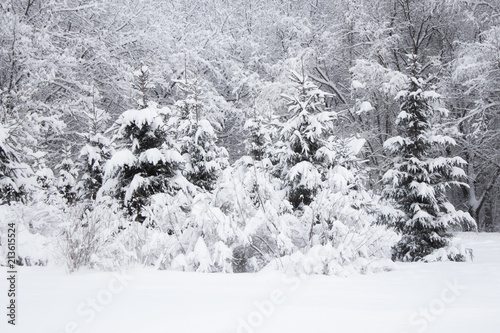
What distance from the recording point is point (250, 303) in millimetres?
3104

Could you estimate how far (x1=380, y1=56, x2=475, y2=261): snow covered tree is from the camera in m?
8.31

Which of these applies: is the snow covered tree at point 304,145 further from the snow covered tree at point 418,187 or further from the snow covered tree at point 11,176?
the snow covered tree at point 11,176

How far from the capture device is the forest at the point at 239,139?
5668 millimetres

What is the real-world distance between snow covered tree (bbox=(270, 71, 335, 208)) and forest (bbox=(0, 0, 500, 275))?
39 millimetres

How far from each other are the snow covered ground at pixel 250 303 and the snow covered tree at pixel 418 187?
3.91 meters

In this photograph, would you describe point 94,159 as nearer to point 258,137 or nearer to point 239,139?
point 258,137

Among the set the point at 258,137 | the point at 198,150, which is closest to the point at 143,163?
the point at 198,150

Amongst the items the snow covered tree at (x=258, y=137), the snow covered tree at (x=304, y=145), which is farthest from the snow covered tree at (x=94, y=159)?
the snow covered tree at (x=304, y=145)

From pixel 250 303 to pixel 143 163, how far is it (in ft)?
19.7

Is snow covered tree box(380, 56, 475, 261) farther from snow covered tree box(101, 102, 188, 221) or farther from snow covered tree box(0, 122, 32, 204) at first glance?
snow covered tree box(0, 122, 32, 204)

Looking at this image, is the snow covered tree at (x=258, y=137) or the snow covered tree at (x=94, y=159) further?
the snow covered tree at (x=258, y=137)

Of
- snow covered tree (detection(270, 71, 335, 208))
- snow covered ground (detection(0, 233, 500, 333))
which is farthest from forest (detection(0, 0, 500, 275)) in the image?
snow covered ground (detection(0, 233, 500, 333))

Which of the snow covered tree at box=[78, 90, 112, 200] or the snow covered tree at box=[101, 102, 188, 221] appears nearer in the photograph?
the snow covered tree at box=[101, 102, 188, 221]

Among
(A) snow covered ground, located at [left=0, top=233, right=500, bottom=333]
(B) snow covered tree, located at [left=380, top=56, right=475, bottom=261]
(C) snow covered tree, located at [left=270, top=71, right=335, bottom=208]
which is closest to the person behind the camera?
(A) snow covered ground, located at [left=0, top=233, right=500, bottom=333]
